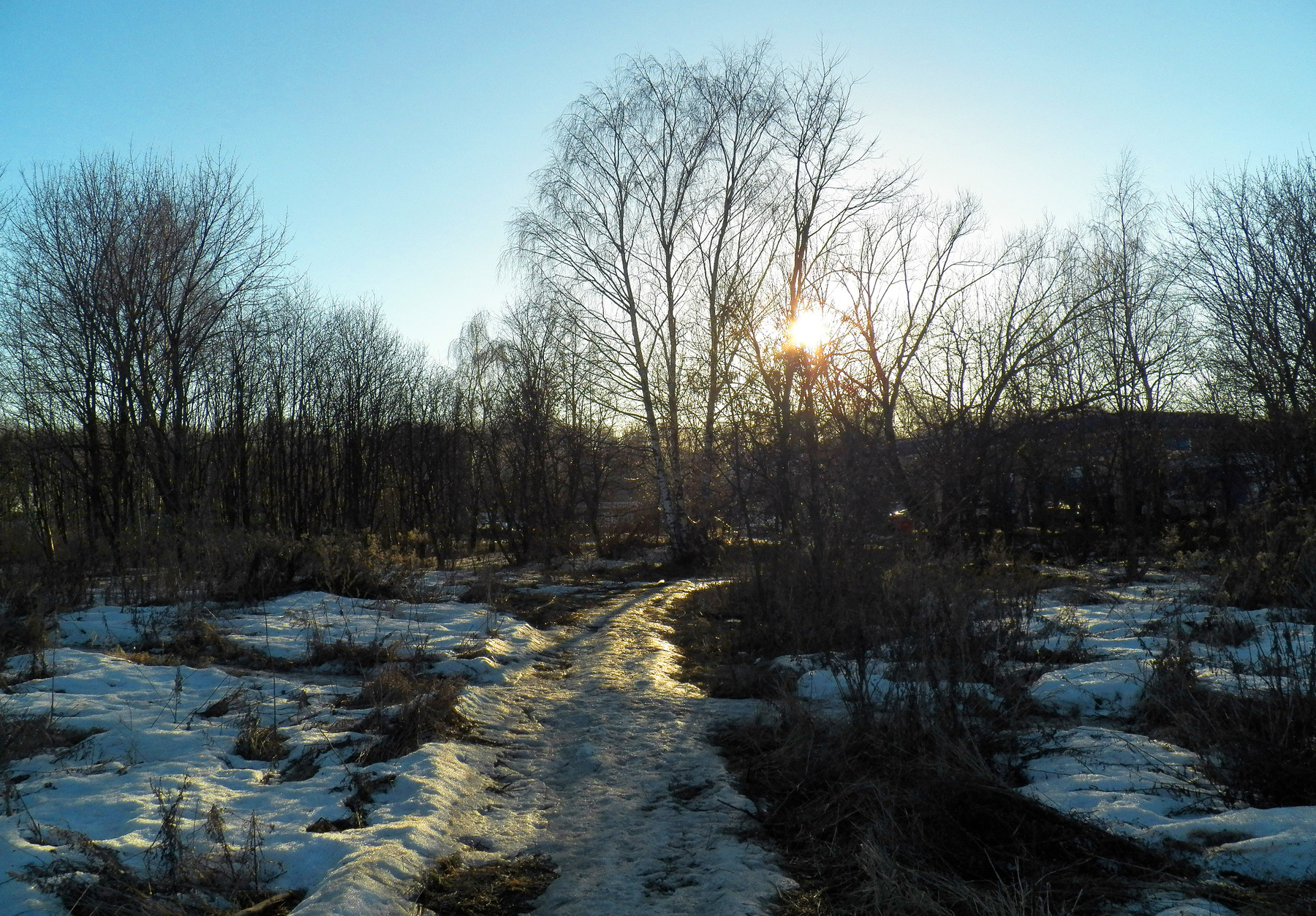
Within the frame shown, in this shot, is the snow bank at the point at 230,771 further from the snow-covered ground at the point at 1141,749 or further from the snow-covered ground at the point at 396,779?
the snow-covered ground at the point at 1141,749

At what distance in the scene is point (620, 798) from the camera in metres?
4.84

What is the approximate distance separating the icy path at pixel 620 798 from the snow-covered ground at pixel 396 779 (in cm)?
1

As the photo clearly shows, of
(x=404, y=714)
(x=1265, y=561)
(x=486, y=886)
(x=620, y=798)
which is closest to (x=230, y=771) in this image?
(x=404, y=714)

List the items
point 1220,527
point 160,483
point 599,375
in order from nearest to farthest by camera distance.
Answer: point 1220,527
point 160,483
point 599,375

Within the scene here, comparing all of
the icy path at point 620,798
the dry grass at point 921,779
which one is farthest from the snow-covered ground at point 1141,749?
the icy path at point 620,798

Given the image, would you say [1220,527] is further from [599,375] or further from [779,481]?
[599,375]

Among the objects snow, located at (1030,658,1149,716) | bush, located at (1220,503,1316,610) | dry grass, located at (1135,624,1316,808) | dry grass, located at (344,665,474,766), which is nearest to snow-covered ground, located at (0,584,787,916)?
dry grass, located at (344,665,474,766)

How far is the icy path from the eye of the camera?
3627 millimetres

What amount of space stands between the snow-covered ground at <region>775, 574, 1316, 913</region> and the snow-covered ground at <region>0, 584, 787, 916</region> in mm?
1572

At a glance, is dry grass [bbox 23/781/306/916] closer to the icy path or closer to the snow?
the icy path

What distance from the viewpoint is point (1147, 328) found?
21.8 metres

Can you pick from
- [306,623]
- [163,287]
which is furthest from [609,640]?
[163,287]

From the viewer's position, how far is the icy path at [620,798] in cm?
363

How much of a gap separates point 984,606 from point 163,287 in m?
18.1
